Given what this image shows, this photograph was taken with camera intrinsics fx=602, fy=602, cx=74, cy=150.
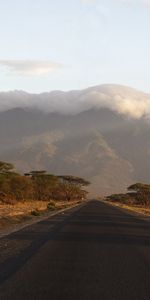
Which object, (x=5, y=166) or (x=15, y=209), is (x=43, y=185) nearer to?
(x=5, y=166)

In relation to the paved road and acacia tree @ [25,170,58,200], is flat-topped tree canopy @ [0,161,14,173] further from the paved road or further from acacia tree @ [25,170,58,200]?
the paved road

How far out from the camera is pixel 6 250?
62.2 ft

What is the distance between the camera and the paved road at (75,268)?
10.9m

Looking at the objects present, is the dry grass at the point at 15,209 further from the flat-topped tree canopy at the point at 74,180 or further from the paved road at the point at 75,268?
the flat-topped tree canopy at the point at 74,180

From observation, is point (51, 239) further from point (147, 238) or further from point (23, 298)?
point (23, 298)

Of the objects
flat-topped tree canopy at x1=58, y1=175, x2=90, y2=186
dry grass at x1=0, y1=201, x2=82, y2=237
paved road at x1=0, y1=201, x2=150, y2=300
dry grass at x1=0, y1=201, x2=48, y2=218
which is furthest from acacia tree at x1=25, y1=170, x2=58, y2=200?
paved road at x1=0, y1=201, x2=150, y2=300

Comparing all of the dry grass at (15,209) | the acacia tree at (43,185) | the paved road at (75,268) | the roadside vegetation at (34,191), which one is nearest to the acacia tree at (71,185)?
the roadside vegetation at (34,191)

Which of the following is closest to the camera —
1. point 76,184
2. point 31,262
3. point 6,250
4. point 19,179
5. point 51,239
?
point 31,262

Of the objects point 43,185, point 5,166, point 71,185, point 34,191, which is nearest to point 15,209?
point 5,166

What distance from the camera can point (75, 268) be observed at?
14.5 m

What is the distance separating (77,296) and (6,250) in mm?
8749

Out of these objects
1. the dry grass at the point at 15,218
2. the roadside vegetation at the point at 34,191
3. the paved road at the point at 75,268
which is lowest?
the paved road at the point at 75,268

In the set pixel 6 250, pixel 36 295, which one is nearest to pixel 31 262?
pixel 6 250

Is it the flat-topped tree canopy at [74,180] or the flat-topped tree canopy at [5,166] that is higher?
the flat-topped tree canopy at [74,180]
